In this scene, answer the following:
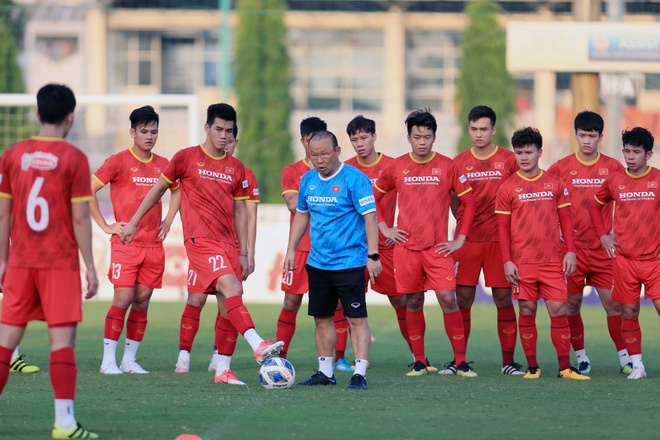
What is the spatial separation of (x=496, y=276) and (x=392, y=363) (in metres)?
1.66

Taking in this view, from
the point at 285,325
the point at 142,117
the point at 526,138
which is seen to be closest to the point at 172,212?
the point at 142,117

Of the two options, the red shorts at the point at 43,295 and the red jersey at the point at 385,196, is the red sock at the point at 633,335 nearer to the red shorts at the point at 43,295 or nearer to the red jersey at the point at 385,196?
the red jersey at the point at 385,196

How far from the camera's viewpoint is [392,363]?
1148 centimetres

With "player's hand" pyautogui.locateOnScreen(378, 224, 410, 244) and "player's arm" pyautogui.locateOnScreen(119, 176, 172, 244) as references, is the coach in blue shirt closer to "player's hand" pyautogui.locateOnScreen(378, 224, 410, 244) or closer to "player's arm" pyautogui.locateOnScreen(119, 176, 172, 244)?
"player's hand" pyautogui.locateOnScreen(378, 224, 410, 244)

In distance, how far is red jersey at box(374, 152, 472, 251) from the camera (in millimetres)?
10156

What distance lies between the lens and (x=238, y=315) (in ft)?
29.7

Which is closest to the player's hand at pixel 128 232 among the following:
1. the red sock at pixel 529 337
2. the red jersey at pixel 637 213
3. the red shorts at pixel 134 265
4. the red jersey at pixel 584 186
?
the red shorts at pixel 134 265

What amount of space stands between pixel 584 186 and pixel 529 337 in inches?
63.4

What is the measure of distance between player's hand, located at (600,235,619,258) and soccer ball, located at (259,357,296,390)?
127 inches

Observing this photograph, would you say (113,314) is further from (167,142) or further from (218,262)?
(167,142)

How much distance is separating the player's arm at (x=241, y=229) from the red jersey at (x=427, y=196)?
1.46 m

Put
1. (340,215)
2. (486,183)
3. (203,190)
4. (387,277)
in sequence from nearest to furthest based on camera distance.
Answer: (340,215) → (203,190) → (486,183) → (387,277)

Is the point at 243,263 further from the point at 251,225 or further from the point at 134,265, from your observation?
the point at 134,265

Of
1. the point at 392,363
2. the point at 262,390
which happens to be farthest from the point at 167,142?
the point at 262,390
